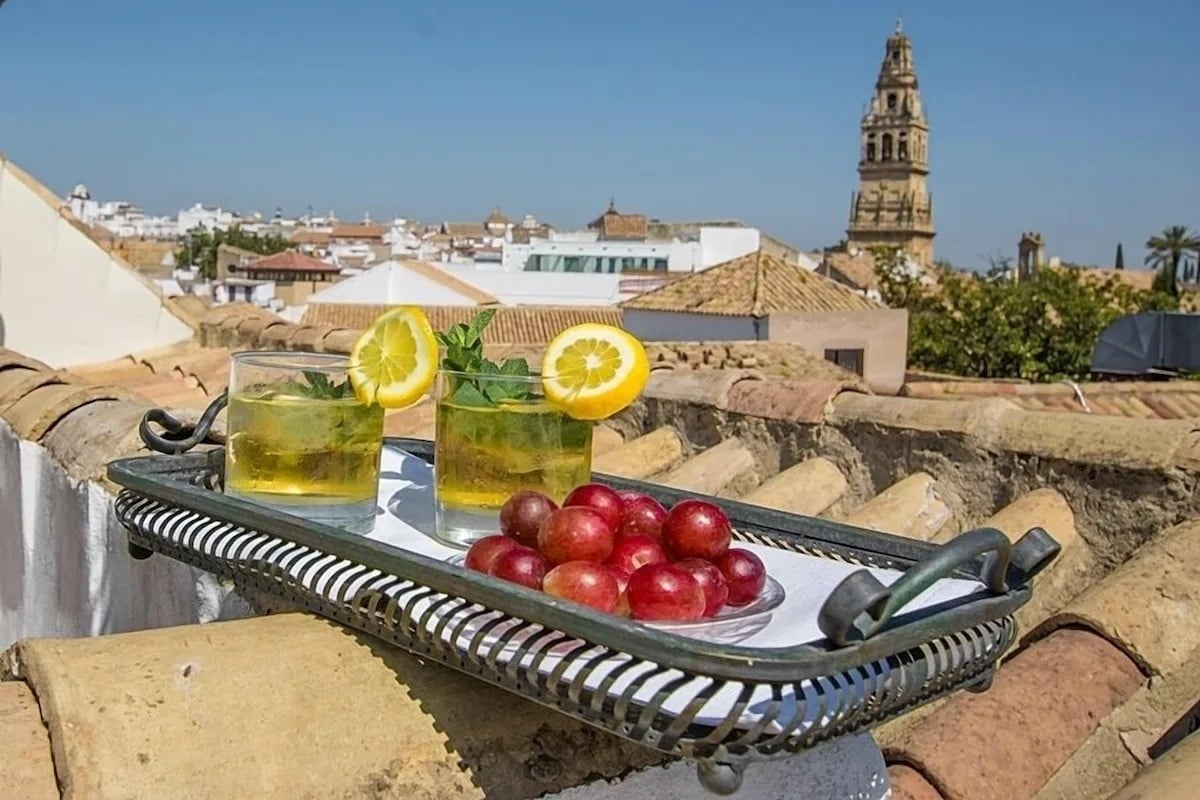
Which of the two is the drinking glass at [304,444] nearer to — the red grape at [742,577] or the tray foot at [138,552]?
the tray foot at [138,552]

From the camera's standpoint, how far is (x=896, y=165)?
69.1 m

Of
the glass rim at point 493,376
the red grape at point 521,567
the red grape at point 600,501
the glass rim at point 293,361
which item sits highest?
the glass rim at point 293,361

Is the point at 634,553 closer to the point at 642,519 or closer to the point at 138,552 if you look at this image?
the point at 642,519

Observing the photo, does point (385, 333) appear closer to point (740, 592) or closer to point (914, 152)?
point (740, 592)

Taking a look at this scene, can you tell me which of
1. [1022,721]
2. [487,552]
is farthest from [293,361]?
[1022,721]

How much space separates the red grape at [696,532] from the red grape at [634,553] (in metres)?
0.02

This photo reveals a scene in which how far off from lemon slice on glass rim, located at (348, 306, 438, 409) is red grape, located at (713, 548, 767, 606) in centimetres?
51

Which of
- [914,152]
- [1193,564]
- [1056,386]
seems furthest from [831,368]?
[914,152]

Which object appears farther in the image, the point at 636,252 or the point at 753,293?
the point at 636,252

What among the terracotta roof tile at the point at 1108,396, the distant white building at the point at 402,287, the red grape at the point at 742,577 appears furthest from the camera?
the distant white building at the point at 402,287

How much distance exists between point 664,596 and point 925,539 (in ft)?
4.71

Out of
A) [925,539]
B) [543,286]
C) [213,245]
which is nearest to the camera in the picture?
[925,539]

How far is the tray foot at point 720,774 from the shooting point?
933mm

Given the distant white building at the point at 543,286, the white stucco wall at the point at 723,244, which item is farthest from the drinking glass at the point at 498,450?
the white stucco wall at the point at 723,244
